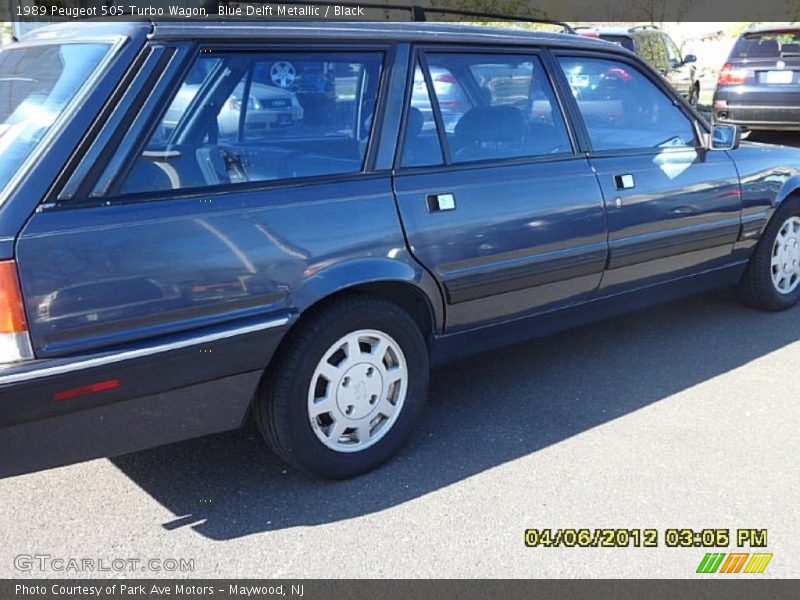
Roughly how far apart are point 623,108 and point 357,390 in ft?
6.99

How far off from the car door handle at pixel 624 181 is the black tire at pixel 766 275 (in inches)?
51.8

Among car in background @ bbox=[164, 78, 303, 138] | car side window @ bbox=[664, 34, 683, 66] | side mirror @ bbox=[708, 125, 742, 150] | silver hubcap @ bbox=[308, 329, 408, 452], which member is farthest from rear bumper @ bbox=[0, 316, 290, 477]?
car side window @ bbox=[664, 34, 683, 66]

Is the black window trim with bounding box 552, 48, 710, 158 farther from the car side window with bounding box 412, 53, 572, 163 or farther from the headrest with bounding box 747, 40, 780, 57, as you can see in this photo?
the headrest with bounding box 747, 40, 780, 57

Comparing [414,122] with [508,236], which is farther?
[508,236]

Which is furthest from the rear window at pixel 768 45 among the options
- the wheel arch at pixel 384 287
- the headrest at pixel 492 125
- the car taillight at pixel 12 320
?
the car taillight at pixel 12 320

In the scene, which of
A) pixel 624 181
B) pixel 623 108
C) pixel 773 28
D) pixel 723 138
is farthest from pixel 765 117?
pixel 624 181

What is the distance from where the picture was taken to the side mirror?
4.53 meters

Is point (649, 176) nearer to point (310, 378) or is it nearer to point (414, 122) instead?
point (414, 122)

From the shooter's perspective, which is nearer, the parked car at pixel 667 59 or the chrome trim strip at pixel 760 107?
the chrome trim strip at pixel 760 107

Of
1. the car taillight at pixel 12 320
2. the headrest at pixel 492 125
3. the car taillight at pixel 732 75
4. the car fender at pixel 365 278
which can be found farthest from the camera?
the car taillight at pixel 732 75

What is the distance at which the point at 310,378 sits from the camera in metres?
2.98

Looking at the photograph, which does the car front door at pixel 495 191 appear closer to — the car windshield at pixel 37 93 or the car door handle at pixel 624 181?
the car door handle at pixel 624 181

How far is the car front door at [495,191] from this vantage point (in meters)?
3.29

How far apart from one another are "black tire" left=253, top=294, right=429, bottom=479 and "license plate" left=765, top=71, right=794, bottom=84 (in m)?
9.72
